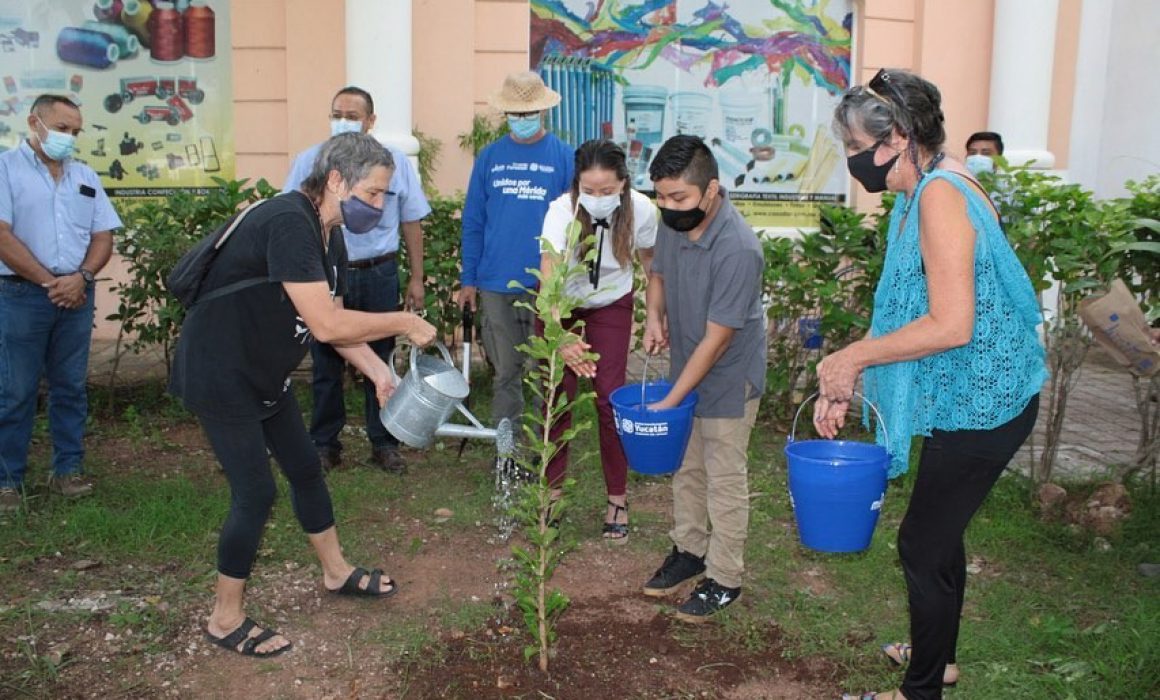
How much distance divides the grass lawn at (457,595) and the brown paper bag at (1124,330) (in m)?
0.93

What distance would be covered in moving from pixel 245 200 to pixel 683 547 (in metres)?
3.89

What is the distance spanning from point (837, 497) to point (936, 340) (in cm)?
67

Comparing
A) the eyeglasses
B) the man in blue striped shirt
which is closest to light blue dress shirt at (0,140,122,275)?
the man in blue striped shirt

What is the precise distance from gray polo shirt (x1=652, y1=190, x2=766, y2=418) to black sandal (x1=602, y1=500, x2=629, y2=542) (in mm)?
1147

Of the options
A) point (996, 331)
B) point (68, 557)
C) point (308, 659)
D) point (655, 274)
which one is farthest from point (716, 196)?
point (68, 557)

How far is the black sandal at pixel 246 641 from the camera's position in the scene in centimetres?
384

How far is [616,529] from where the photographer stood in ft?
16.5

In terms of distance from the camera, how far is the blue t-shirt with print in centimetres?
532

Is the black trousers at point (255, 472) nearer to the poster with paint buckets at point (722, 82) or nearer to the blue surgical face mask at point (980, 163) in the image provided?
the blue surgical face mask at point (980, 163)

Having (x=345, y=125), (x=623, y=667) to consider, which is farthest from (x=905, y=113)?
(x=345, y=125)

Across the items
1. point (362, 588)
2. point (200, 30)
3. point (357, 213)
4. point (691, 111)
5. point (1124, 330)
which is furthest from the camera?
point (691, 111)

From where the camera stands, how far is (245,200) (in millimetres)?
6781

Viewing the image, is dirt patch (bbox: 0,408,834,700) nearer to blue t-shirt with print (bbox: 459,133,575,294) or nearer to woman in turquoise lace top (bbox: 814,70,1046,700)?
woman in turquoise lace top (bbox: 814,70,1046,700)

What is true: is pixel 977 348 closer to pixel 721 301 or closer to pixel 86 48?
pixel 721 301
